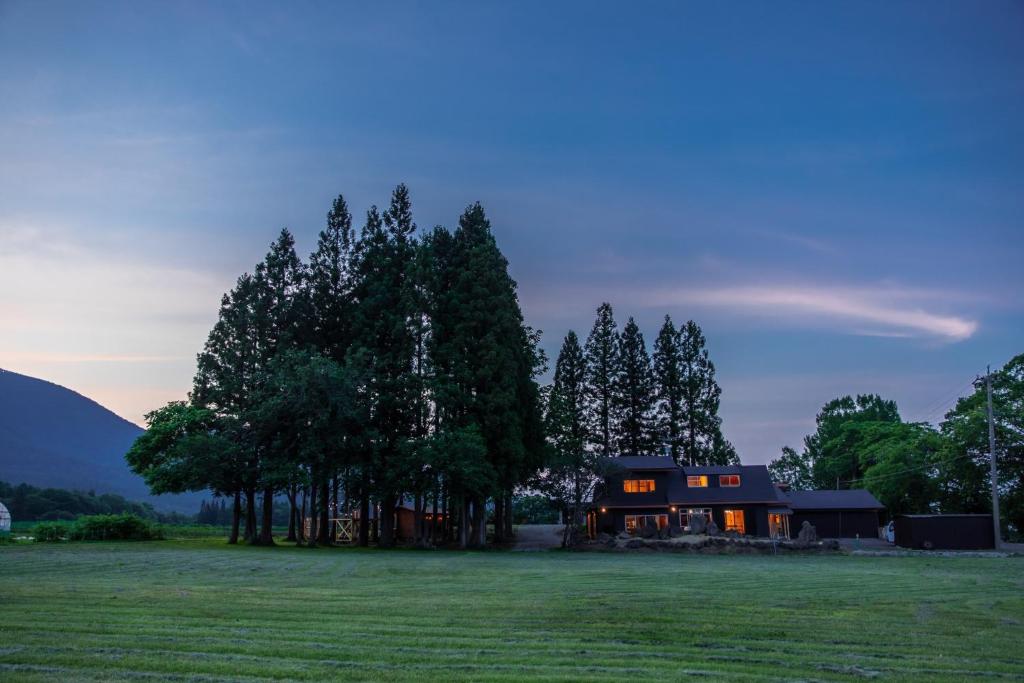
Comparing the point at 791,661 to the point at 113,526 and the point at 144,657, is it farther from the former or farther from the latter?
the point at 113,526

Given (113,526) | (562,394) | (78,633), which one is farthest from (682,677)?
(562,394)

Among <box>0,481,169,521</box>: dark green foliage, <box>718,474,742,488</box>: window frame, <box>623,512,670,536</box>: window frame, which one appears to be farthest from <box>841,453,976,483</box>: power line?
<box>0,481,169,521</box>: dark green foliage

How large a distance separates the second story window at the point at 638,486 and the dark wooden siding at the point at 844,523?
37.6 ft

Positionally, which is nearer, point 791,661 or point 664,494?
point 791,661

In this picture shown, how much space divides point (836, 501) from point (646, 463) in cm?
1504

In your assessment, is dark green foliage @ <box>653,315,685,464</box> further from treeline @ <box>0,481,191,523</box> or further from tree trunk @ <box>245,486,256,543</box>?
treeline @ <box>0,481,191,523</box>

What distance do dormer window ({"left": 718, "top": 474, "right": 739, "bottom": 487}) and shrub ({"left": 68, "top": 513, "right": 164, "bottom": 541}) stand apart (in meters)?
40.1

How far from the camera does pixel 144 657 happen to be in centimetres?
931

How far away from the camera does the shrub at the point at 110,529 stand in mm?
43312

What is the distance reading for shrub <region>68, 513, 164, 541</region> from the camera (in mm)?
43312

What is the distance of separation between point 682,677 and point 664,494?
49445 millimetres

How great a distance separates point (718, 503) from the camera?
55094 mm

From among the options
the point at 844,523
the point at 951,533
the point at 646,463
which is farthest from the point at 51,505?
the point at 951,533

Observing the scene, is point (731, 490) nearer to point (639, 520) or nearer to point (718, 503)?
point (718, 503)
